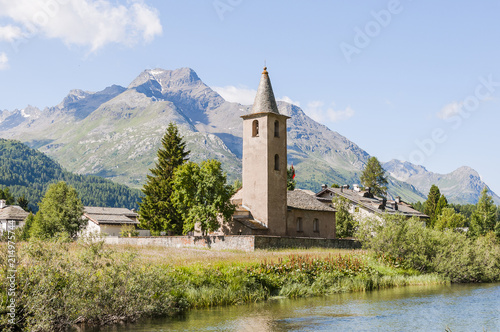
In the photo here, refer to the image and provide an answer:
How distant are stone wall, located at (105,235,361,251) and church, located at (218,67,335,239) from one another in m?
4.88

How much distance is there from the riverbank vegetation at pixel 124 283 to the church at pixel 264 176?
63.7 ft

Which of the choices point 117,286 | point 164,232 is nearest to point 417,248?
point 117,286

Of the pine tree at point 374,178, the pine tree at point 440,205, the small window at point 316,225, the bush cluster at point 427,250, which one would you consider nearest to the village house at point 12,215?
the small window at point 316,225

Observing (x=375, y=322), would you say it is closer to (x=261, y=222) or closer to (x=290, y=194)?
(x=261, y=222)

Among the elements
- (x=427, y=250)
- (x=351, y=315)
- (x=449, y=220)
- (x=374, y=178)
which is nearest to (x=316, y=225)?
(x=427, y=250)

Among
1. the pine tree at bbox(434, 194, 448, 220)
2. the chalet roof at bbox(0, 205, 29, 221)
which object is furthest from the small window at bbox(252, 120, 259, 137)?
the chalet roof at bbox(0, 205, 29, 221)

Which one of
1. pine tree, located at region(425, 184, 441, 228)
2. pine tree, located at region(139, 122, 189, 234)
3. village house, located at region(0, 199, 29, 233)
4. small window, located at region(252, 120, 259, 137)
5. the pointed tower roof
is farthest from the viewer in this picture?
pine tree, located at region(425, 184, 441, 228)

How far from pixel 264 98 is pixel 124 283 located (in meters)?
35.8

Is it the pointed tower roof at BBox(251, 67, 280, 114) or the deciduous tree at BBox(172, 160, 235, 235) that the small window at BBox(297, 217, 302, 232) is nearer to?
the deciduous tree at BBox(172, 160, 235, 235)

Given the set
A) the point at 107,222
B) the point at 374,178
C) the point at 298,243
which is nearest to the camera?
the point at 298,243

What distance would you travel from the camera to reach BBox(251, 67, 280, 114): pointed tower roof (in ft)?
171

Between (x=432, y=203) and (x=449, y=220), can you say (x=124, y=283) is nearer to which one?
(x=449, y=220)

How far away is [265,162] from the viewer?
51062mm

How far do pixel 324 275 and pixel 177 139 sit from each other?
34847mm
